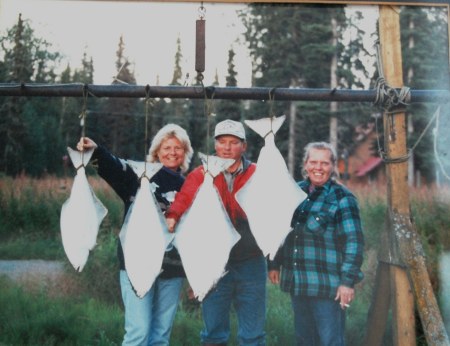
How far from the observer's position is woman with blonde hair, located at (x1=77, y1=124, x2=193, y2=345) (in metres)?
2.38

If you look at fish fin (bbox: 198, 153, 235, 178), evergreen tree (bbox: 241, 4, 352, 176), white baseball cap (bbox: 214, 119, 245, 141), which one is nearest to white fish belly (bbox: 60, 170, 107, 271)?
fish fin (bbox: 198, 153, 235, 178)

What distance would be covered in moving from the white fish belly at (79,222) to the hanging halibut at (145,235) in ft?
0.55

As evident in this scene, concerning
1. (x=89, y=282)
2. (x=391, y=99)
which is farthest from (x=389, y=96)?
(x=89, y=282)

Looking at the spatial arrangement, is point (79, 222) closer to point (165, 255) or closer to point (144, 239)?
point (144, 239)

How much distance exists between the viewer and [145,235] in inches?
91.8

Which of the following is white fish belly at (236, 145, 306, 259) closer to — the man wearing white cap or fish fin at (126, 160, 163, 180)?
the man wearing white cap

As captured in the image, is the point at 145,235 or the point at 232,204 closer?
the point at 145,235

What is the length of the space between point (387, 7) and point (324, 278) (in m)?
1.44

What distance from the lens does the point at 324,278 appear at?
7.98 feet

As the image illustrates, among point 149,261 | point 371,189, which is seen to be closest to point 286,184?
point 149,261

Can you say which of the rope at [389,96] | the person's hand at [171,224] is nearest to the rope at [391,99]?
the rope at [389,96]

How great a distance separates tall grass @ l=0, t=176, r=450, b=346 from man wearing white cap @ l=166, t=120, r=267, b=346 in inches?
19.0

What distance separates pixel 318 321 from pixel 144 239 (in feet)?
3.19

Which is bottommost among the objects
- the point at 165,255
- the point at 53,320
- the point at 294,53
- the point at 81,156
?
the point at 53,320
